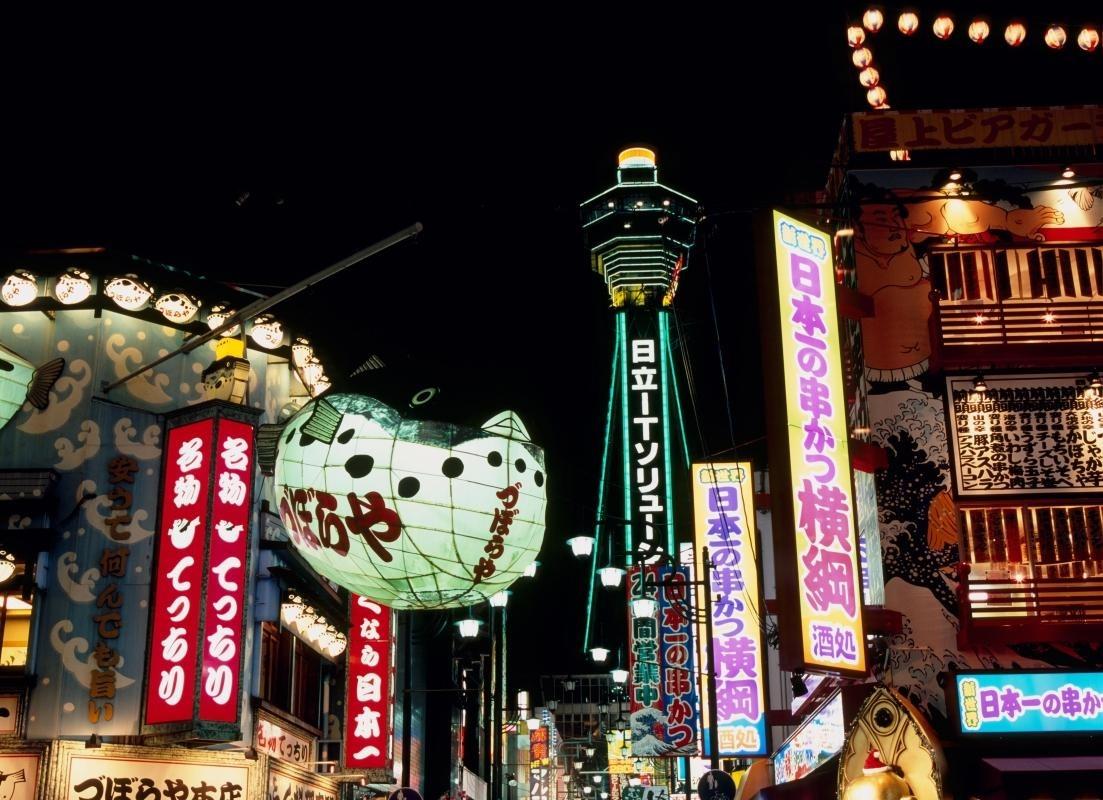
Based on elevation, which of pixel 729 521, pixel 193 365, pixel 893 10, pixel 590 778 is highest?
pixel 893 10

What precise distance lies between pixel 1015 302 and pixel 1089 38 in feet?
12.8

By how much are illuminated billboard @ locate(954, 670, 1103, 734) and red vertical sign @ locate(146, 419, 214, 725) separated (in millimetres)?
11886

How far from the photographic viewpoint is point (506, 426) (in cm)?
955

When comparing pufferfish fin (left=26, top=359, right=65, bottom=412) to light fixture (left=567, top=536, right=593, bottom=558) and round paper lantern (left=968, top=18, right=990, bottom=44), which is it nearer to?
light fixture (left=567, top=536, right=593, bottom=558)

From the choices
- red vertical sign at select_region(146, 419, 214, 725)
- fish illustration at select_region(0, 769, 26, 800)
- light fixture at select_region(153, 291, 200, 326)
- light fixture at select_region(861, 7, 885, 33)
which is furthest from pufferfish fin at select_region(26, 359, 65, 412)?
light fixture at select_region(861, 7, 885, 33)

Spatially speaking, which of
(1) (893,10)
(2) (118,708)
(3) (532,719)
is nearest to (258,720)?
(2) (118,708)

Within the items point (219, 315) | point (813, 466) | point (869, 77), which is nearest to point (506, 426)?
point (813, 466)

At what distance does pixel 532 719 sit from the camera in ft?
252

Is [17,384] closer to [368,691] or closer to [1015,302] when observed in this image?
[368,691]

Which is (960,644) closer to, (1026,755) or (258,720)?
(1026,755)

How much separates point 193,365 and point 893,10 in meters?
14.1

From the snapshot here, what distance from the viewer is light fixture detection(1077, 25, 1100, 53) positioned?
55.6 ft

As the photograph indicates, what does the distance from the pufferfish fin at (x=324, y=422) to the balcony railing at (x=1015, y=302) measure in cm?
1021

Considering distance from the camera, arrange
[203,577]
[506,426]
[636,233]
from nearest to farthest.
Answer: [506,426]
[203,577]
[636,233]
